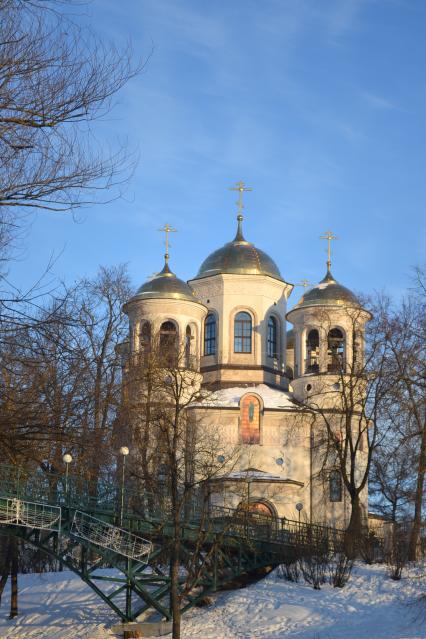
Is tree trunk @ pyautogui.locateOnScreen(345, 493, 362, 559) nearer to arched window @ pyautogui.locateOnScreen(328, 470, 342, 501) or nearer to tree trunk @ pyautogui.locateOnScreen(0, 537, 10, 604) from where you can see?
arched window @ pyautogui.locateOnScreen(328, 470, 342, 501)

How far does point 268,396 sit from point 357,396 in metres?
5.97

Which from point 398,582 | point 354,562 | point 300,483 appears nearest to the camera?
point 398,582

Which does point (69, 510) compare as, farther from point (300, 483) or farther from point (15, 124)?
point (300, 483)

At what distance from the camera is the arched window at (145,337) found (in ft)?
122

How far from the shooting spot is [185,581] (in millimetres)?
22969

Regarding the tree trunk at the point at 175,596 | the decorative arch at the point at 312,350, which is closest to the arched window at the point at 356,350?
the decorative arch at the point at 312,350

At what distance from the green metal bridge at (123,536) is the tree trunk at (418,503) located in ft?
10.2

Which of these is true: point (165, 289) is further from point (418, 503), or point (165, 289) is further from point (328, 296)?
point (418, 503)

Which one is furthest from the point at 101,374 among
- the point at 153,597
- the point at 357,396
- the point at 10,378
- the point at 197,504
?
the point at 10,378

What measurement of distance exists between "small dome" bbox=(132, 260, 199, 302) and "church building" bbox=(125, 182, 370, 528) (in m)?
0.05

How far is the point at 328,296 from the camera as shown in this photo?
40.0m

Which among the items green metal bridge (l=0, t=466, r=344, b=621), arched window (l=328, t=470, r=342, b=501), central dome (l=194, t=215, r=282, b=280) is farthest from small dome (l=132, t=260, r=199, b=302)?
green metal bridge (l=0, t=466, r=344, b=621)

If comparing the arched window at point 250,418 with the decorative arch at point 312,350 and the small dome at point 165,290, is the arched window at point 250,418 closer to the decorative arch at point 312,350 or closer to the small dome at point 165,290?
the decorative arch at point 312,350

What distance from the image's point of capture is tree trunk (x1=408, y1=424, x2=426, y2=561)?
23.5 meters
